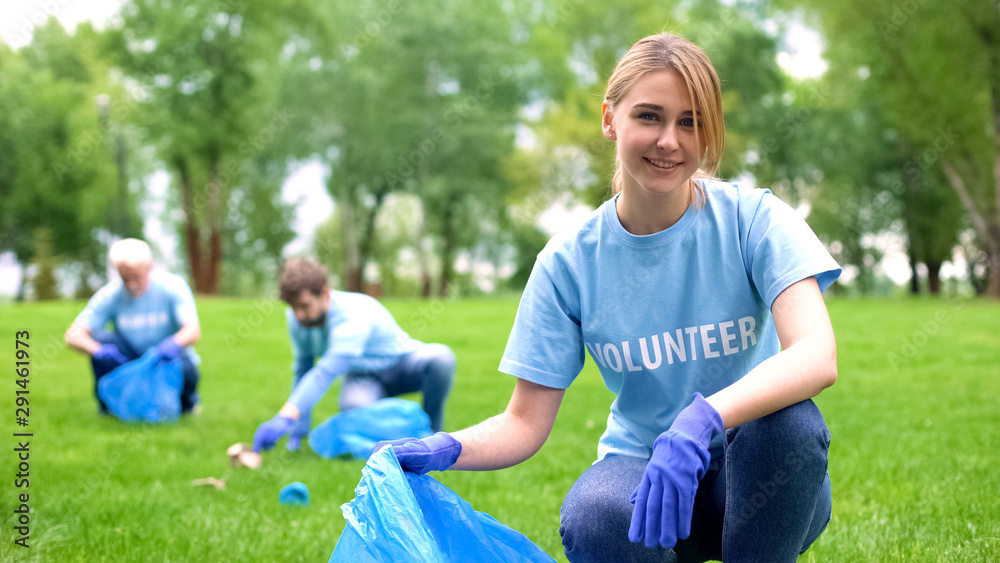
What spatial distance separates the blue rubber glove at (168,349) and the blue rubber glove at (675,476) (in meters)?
4.80

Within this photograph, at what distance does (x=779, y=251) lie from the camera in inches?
71.2

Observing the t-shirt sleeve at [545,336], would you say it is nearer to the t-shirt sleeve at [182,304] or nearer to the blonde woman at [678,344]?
the blonde woman at [678,344]

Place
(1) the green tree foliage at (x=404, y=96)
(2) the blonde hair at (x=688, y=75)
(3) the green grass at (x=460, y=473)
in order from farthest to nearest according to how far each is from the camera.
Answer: (1) the green tree foliage at (x=404, y=96)
(3) the green grass at (x=460, y=473)
(2) the blonde hair at (x=688, y=75)

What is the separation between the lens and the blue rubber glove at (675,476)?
1562mm

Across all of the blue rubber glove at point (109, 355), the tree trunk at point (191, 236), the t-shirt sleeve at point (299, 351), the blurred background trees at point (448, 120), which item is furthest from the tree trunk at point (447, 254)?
the t-shirt sleeve at point (299, 351)

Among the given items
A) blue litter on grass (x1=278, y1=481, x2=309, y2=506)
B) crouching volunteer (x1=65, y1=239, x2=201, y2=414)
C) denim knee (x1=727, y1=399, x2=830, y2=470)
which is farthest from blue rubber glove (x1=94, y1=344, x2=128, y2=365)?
denim knee (x1=727, y1=399, x2=830, y2=470)

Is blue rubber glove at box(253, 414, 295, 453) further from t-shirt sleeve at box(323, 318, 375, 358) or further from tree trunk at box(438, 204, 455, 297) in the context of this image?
tree trunk at box(438, 204, 455, 297)

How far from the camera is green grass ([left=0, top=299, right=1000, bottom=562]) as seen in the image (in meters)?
2.99

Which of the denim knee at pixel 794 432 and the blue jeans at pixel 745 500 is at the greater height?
the denim knee at pixel 794 432

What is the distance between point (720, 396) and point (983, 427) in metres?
4.18

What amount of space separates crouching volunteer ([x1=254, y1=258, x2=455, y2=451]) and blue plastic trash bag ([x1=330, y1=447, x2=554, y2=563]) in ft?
8.50

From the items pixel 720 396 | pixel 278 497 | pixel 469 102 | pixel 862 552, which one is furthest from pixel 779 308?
pixel 469 102

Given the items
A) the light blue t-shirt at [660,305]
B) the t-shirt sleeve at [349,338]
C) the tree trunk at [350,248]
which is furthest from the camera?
the tree trunk at [350,248]

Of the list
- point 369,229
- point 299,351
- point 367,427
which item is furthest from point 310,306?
point 369,229
